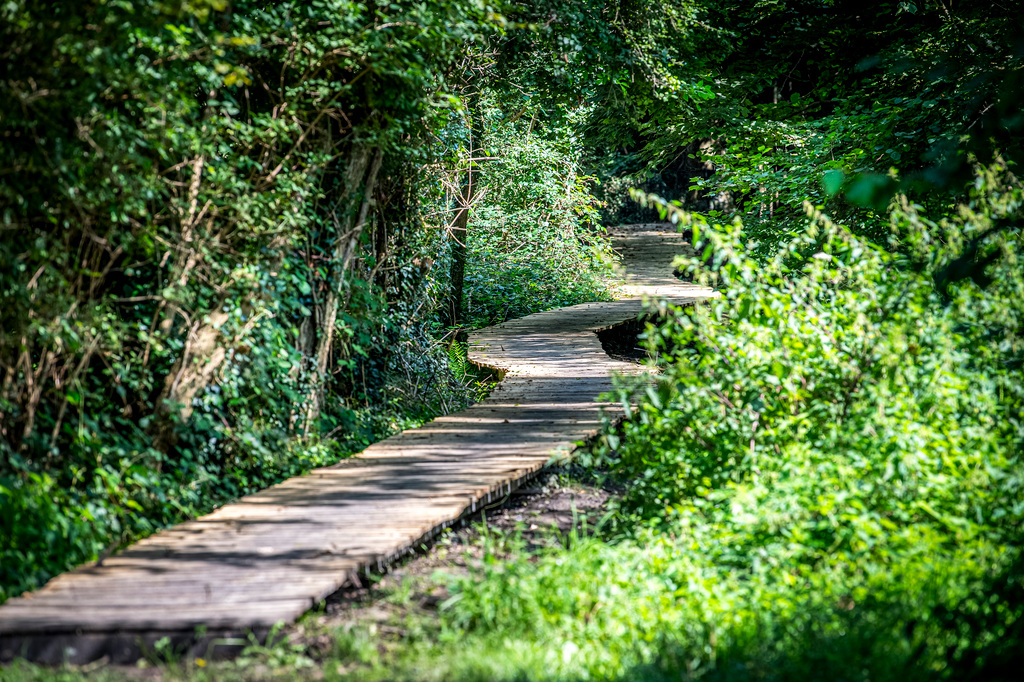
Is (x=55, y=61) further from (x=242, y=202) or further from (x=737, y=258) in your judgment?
(x=737, y=258)

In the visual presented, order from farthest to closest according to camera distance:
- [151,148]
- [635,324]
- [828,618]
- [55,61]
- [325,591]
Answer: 1. [635,324]
2. [151,148]
3. [55,61]
4. [325,591]
5. [828,618]

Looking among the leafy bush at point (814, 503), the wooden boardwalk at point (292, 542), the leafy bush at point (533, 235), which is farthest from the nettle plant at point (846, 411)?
the leafy bush at point (533, 235)

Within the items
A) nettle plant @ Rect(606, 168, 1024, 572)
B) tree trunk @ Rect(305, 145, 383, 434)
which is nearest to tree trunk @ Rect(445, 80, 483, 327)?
tree trunk @ Rect(305, 145, 383, 434)

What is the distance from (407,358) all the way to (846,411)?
4.29 m

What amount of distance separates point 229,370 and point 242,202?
1.07m

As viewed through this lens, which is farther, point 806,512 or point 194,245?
point 194,245

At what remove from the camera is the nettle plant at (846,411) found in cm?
391

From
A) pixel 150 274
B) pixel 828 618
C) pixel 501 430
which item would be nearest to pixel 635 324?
pixel 501 430

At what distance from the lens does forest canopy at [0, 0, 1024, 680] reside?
3.42 m

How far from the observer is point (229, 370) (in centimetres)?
523

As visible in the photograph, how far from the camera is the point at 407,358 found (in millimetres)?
7824

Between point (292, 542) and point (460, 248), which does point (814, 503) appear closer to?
point (292, 542)

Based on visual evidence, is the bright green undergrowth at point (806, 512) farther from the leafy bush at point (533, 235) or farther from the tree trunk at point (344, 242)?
the leafy bush at point (533, 235)

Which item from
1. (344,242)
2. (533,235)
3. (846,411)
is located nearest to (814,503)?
(846,411)
